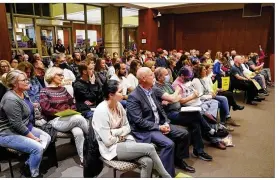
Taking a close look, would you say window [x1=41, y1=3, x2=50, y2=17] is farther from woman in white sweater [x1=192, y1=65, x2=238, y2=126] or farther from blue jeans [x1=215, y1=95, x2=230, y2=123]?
blue jeans [x1=215, y1=95, x2=230, y2=123]

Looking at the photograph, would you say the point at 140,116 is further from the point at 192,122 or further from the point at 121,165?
the point at 192,122

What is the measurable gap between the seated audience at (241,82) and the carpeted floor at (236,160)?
56.3 inches

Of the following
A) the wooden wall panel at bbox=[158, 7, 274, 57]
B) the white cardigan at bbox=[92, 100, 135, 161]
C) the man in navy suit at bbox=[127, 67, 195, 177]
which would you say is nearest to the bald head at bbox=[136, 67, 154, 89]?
the man in navy suit at bbox=[127, 67, 195, 177]

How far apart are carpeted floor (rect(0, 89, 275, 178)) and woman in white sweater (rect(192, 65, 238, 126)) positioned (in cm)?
38

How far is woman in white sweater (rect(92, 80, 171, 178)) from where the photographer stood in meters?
1.94

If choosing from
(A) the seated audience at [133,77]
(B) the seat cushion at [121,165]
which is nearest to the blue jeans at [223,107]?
(A) the seated audience at [133,77]

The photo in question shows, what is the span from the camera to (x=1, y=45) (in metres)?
5.05

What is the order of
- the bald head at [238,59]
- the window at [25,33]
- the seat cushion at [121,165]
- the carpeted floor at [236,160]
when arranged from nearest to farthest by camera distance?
1. the seat cushion at [121,165]
2. the carpeted floor at [236,160]
3. the bald head at [238,59]
4. the window at [25,33]

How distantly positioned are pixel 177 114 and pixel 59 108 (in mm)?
1457

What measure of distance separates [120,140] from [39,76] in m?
2.32

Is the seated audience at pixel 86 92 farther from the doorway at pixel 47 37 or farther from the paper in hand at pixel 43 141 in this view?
the doorway at pixel 47 37

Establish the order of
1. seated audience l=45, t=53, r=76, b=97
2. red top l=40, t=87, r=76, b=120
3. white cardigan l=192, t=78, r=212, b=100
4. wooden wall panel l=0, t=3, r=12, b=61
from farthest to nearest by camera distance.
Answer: wooden wall panel l=0, t=3, r=12, b=61
seated audience l=45, t=53, r=76, b=97
white cardigan l=192, t=78, r=212, b=100
red top l=40, t=87, r=76, b=120

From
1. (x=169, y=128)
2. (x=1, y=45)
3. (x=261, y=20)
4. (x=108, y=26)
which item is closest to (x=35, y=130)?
(x=169, y=128)

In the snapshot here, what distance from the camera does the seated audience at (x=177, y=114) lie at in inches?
109
